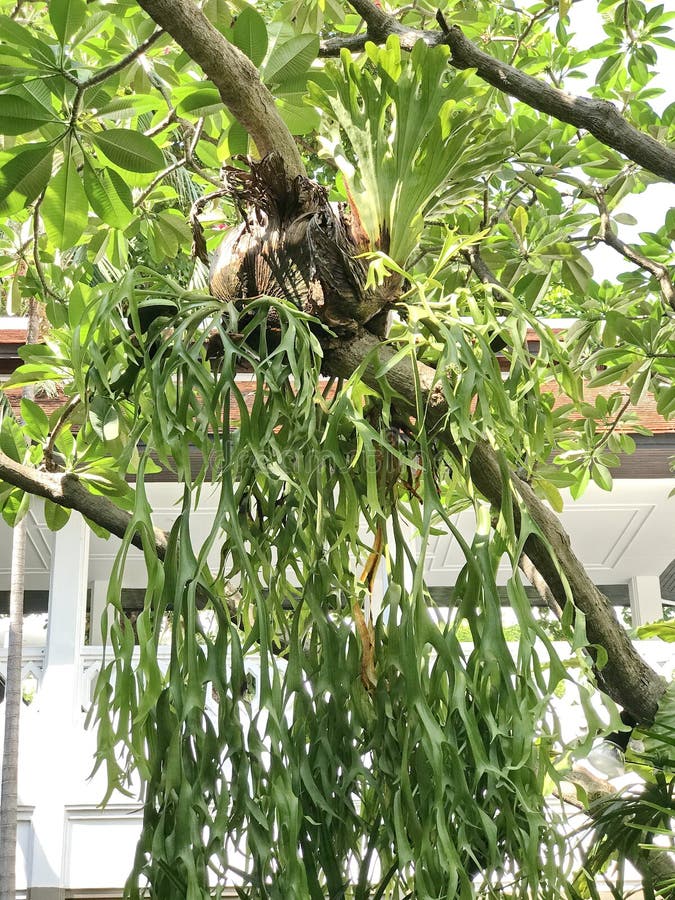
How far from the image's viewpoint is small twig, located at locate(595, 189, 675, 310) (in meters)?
1.82

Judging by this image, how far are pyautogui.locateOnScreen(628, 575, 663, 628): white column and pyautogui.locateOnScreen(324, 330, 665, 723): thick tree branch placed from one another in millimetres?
6706

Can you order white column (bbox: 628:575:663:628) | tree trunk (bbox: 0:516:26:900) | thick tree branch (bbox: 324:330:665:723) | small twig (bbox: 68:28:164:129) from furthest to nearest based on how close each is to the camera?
white column (bbox: 628:575:663:628) → tree trunk (bbox: 0:516:26:900) → small twig (bbox: 68:28:164:129) → thick tree branch (bbox: 324:330:665:723)

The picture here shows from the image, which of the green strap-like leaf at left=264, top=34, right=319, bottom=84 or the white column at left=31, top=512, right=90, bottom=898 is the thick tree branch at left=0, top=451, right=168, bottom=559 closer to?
the green strap-like leaf at left=264, top=34, right=319, bottom=84

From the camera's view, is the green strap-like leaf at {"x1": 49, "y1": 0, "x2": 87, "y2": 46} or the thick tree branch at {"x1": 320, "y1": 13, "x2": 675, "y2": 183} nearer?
the green strap-like leaf at {"x1": 49, "y1": 0, "x2": 87, "y2": 46}

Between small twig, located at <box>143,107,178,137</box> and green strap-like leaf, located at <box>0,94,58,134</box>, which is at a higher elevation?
small twig, located at <box>143,107,178,137</box>

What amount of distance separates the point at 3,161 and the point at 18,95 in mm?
94

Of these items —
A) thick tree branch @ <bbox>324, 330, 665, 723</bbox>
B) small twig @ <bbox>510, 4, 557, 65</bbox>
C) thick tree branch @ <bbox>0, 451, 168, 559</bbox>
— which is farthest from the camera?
small twig @ <bbox>510, 4, 557, 65</bbox>

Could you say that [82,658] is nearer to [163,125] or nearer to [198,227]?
→ [163,125]

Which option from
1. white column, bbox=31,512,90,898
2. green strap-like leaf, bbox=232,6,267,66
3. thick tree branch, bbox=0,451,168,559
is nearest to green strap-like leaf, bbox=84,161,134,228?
green strap-like leaf, bbox=232,6,267,66

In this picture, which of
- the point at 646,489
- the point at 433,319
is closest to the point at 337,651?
the point at 433,319

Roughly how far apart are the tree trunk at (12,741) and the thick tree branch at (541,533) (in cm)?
298

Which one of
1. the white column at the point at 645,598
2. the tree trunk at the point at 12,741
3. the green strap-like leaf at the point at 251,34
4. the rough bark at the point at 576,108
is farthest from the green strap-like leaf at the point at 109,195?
the white column at the point at 645,598

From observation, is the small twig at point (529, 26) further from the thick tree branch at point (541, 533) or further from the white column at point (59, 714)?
the white column at point (59, 714)

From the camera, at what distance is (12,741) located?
166 inches
